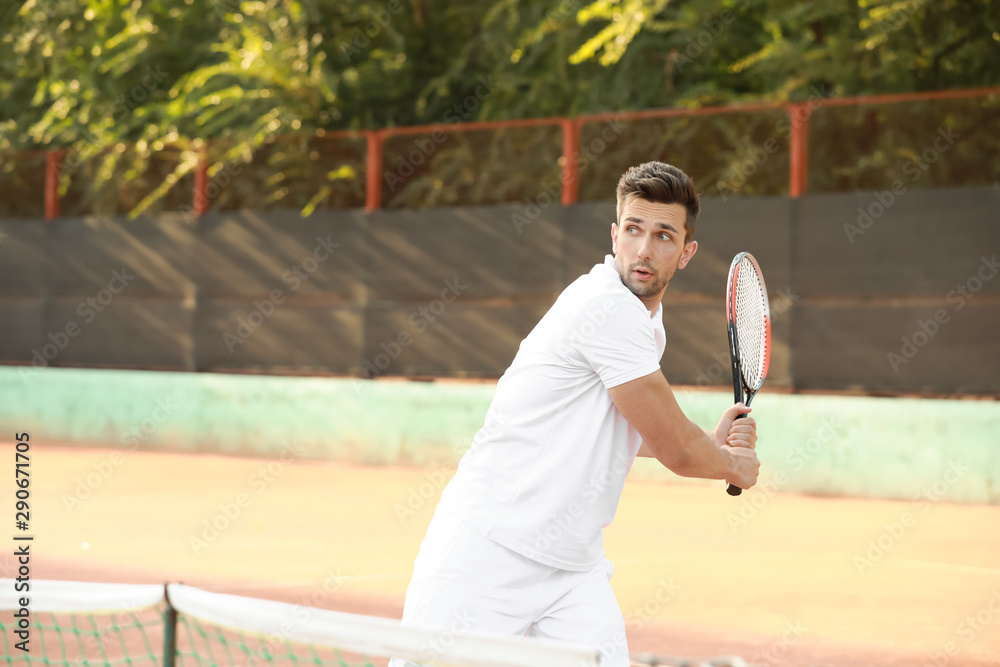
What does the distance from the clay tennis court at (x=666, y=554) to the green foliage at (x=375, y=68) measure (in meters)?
3.97

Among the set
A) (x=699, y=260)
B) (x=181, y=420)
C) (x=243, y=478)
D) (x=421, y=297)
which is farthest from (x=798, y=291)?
(x=181, y=420)

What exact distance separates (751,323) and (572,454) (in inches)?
58.5

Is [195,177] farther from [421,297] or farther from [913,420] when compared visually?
[913,420]

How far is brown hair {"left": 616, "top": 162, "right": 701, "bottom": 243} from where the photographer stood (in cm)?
291

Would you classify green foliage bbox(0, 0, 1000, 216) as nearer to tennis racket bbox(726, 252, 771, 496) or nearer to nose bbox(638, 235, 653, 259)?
tennis racket bbox(726, 252, 771, 496)

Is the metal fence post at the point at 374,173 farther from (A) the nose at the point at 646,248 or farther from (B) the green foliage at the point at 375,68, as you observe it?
(A) the nose at the point at 646,248

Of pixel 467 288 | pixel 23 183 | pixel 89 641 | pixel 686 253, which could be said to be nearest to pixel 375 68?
pixel 23 183

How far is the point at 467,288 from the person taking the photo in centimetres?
1212

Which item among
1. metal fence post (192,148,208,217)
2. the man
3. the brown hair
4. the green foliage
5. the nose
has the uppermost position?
the green foliage

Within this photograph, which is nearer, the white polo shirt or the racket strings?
the white polo shirt

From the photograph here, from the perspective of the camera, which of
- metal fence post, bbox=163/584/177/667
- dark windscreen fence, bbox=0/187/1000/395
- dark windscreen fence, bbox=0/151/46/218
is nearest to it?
metal fence post, bbox=163/584/177/667

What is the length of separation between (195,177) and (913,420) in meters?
7.77

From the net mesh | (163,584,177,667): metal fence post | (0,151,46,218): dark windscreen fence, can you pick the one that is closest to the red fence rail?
(0,151,46,218): dark windscreen fence

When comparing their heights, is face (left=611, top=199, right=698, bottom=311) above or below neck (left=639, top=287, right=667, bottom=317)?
above
